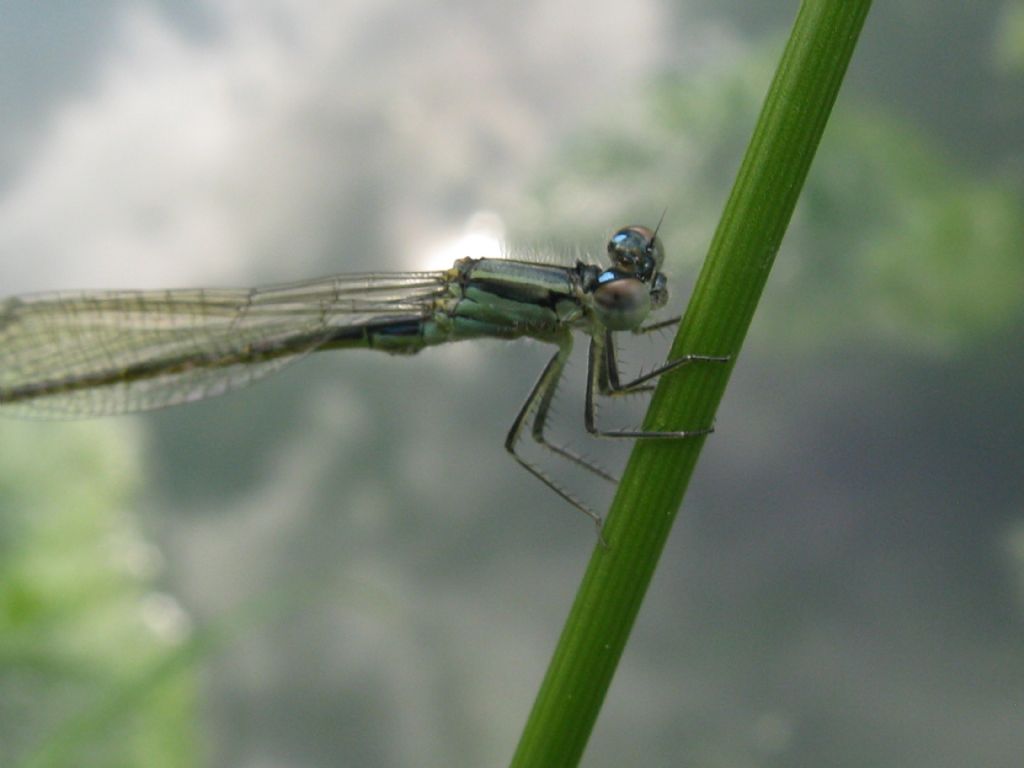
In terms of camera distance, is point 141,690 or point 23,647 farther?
point 23,647

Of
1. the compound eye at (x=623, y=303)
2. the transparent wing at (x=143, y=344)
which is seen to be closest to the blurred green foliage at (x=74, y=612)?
the transparent wing at (x=143, y=344)

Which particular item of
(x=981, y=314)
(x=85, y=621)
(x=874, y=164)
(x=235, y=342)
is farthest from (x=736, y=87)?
(x=85, y=621)

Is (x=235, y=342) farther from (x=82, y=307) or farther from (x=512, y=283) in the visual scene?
(x=512, y=283)

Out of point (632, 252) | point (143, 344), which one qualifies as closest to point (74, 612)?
point (143, 344)

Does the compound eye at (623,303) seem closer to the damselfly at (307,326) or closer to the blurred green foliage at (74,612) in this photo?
the damselfly at (307,326)

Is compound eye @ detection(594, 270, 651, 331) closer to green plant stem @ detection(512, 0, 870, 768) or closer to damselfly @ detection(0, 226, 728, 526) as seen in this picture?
damselfly @ detection(0, 226, 728, 526)
